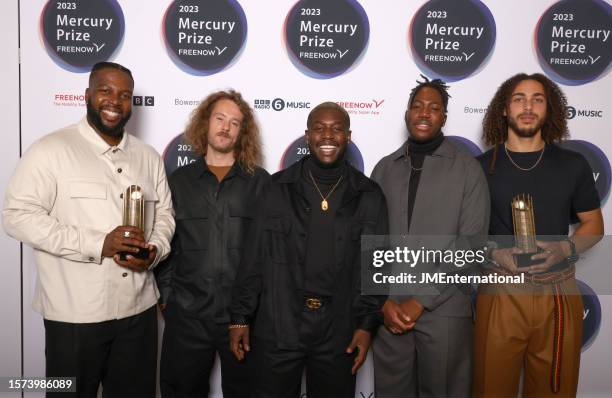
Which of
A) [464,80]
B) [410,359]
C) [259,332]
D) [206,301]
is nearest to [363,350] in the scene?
[410,359]

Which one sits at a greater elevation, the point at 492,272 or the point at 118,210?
the point at 118,210

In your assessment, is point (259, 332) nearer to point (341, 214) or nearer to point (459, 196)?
point (341, 214)

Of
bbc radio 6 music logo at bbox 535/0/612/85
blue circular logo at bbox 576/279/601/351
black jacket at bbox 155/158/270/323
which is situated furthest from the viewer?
blue circular logo at bbox 576/279/601/351

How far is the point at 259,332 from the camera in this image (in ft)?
6.92

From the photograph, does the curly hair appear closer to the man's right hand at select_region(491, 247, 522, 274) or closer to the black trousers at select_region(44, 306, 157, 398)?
the black trousers at select_region(44, 306, 157, 398)

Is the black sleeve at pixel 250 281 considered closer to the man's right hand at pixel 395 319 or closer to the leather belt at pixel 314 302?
the leather belt at pixel 314 302

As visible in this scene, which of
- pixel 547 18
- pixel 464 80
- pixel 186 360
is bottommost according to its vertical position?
pixel 186 360

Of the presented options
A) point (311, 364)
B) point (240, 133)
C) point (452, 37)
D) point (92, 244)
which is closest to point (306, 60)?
point (240, 133)

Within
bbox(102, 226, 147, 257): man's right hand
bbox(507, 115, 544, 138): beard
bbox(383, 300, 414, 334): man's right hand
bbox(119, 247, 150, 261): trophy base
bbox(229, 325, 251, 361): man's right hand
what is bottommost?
bbox(229, 325, 251, 361): man's right hand

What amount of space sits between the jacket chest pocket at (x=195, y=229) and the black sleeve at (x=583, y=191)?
179cm

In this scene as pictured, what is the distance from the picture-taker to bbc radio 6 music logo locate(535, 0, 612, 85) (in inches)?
118

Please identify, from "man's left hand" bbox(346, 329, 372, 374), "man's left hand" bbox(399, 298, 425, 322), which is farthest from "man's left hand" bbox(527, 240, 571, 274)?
"man's left hand" bbox(346, 329, 372, 374)

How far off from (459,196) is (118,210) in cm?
152

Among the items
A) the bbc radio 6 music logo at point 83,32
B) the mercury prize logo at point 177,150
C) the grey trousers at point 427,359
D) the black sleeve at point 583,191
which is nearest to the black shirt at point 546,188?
the black sleeve at point 583,191
